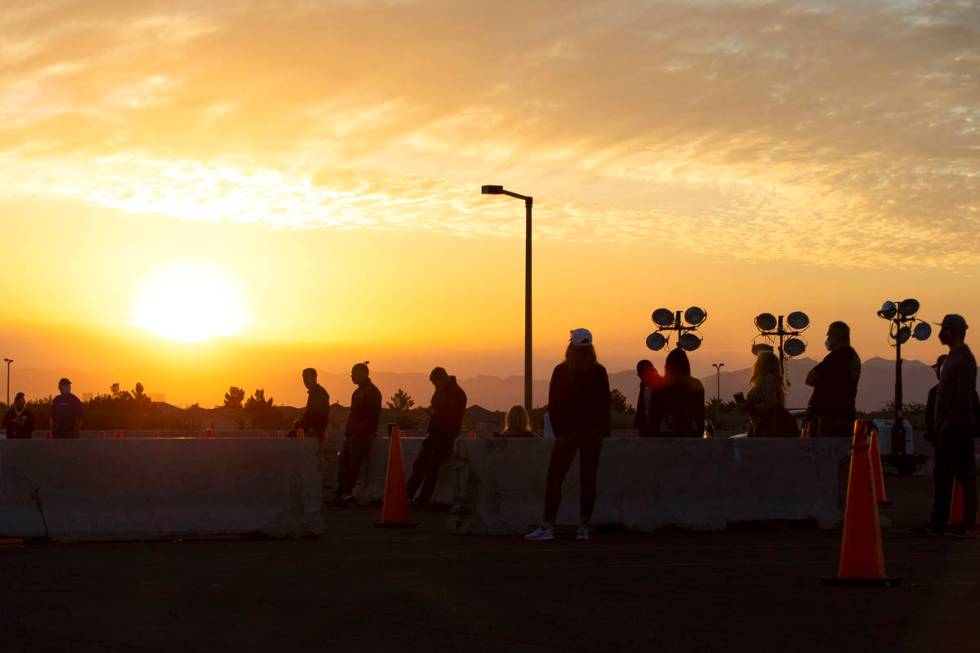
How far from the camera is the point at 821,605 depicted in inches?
385

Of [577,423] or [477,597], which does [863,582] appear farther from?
[577,423]

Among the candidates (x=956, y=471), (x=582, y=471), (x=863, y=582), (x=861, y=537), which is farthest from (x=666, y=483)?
(x=863, y=582)

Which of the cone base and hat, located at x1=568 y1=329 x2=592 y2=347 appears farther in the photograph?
hat, located at x1=568 y1=329 x2=592 y2=347

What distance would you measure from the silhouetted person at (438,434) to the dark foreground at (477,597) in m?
5.28

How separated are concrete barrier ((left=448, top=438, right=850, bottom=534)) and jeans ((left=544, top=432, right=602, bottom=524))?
3.28ft

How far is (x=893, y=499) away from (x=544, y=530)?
11381 mm

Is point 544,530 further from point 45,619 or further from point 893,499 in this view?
point 893,499

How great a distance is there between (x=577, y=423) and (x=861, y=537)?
4207 millimetres

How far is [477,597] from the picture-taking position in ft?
33.1

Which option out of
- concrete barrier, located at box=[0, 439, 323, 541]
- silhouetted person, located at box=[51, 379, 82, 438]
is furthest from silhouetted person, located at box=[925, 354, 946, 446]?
silhouetted person, located at box=[51, 379, 82, 438]

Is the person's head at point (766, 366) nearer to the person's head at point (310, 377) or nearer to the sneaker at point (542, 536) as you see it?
the sneaker at point (542, 536)

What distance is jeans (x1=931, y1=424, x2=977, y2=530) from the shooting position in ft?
49.4

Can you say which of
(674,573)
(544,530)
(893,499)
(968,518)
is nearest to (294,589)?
(674,573)

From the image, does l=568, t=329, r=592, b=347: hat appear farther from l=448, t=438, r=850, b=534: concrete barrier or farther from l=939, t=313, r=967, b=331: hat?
l=939, t=313, r=967, b=331: hat
